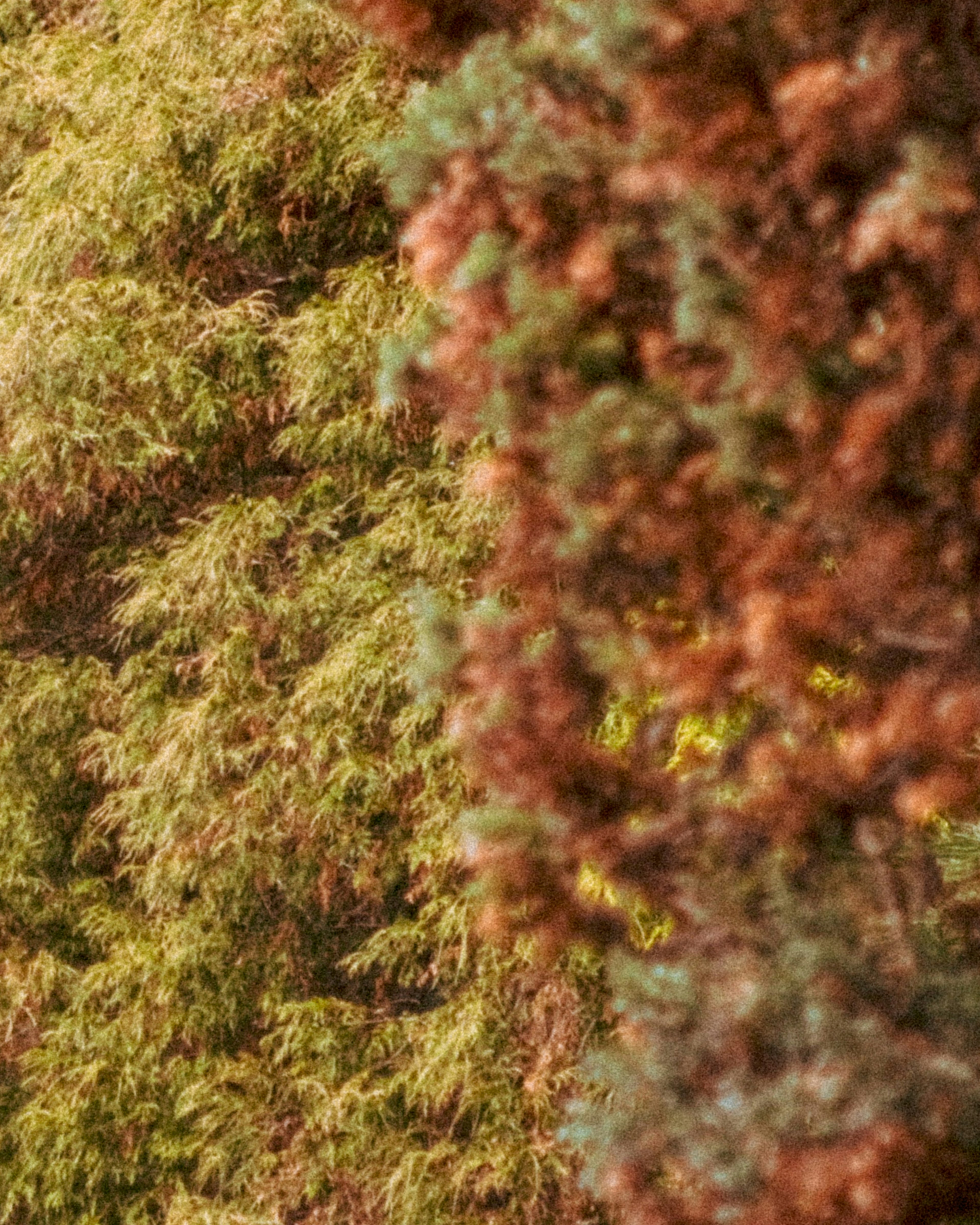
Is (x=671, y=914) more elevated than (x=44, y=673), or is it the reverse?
(x=671, y=914)

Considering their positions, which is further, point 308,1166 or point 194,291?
point 194,291

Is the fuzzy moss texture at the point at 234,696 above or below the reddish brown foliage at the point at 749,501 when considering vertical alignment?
below

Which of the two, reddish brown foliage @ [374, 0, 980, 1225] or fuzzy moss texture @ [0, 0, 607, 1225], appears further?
fuzzy moss texture @ [0, 0, 607, 1225]

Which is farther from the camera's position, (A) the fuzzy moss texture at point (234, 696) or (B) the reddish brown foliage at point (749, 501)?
(A) the fuzzy moss texture at point (234, 696)

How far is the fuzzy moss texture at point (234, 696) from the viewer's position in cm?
358

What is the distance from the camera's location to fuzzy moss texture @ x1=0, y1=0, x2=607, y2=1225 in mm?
3576

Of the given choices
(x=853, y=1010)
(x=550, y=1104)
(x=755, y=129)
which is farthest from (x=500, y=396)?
(x=550, y=1104)

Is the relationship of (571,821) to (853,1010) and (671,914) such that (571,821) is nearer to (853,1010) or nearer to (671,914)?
(671,914)

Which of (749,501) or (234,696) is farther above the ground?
(749,501)

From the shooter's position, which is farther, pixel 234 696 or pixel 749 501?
pixel 234 696

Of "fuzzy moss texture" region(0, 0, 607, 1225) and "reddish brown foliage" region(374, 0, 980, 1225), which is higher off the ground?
"reddish brown foliage" region(374, 0, 980, 1225)

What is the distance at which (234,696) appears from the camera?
154 inches

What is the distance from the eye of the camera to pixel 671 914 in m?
1.75

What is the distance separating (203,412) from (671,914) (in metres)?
2.68
